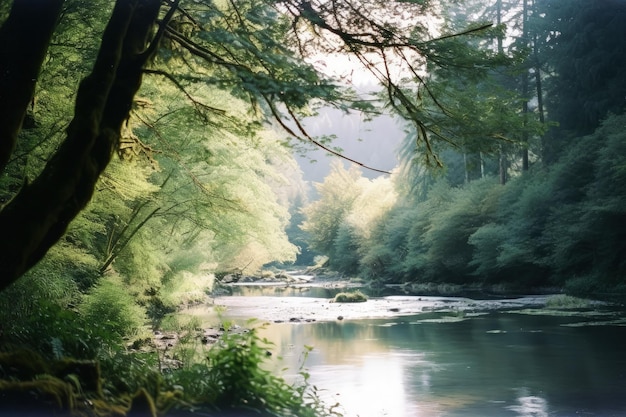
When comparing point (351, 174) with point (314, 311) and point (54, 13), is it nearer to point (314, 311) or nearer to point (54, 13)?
point (314, 311)

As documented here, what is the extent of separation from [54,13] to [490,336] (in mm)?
12996

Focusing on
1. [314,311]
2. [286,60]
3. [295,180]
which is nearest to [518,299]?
[314,311]

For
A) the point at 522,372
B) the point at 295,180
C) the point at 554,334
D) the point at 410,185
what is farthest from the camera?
the point at 295,180

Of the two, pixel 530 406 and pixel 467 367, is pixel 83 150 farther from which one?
pixel 467 367

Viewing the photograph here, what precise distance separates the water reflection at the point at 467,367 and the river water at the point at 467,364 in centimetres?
2

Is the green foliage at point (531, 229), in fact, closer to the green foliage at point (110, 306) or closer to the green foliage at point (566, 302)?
the green foliage at point (566, 302)

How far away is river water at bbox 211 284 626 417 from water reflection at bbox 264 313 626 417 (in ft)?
0.05

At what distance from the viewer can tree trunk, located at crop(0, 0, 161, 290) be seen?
4.38 m

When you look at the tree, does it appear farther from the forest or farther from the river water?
the river water

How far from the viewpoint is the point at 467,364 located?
11.9m

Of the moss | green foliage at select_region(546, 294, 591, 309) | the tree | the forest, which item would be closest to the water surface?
the forest

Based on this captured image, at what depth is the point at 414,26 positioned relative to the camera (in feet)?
20.6

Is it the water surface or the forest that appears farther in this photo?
the water surface

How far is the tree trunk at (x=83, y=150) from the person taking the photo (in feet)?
14.4
